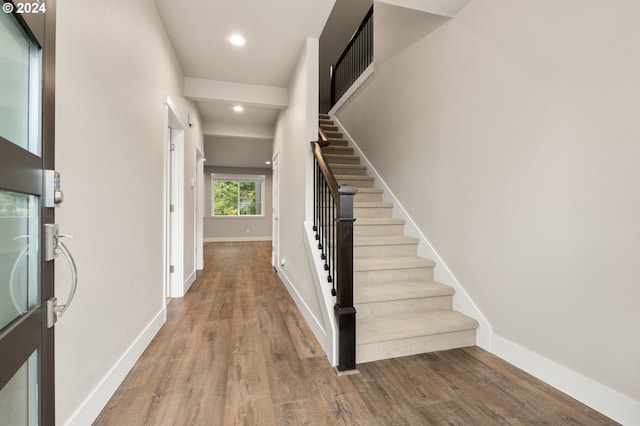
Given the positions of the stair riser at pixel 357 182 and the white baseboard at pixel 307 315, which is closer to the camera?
the white baseboard at pixel 307 315

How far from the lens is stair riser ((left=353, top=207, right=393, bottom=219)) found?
3.12 meters

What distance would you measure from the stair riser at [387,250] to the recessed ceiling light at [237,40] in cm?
225

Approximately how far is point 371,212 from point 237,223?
6.82 meters

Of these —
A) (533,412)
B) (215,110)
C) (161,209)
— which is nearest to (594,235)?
(533,412)

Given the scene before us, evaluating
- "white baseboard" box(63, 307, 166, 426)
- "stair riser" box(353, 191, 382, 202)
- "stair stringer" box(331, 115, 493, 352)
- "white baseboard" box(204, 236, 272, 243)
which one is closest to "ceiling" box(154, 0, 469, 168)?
"stair riser" box(353, 191, 382, 202)

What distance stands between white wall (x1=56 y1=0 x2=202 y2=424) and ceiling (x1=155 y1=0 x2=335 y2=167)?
0.34 m

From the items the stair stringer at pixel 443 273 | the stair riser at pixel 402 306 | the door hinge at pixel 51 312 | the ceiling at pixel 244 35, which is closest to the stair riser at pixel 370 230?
the stair stringer at pixel 443 273

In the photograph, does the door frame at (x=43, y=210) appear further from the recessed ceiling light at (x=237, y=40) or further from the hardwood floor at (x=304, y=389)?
the recessed ceiling light at (x=237, y=40)

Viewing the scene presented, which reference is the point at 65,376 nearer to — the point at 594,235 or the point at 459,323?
the point at 459,323

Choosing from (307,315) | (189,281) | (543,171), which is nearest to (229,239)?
(189,281)

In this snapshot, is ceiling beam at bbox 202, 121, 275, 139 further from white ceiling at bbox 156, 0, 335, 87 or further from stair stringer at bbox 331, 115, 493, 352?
stair stringer at bbox 331, 115, 493, 352

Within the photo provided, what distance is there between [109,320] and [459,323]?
88.3 inches

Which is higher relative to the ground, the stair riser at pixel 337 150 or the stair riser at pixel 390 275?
the stair riser at pixel 337 150

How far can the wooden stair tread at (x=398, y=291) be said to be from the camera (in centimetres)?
216
